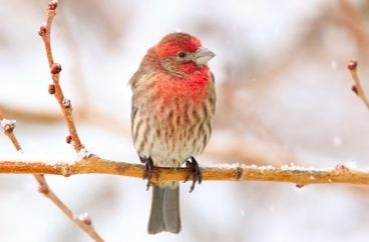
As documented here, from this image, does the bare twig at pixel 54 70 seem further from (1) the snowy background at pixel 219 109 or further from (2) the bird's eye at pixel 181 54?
(1) the snowy background at pixel 219 109

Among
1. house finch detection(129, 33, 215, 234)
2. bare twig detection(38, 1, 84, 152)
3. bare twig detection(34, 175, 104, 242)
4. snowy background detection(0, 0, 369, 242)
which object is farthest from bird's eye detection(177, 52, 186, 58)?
bare twig detection(38, 1, 84, 152)

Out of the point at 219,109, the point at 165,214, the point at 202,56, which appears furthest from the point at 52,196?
the point at 219,109

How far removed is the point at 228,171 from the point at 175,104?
103 cm

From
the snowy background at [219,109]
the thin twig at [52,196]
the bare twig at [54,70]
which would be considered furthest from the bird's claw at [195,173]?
the snowy background at [219,109]

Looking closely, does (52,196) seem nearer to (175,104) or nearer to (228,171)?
(228,171)

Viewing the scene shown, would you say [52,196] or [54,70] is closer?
[54,70]

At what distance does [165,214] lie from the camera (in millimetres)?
5590

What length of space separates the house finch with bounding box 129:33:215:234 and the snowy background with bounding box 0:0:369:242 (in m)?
1.32

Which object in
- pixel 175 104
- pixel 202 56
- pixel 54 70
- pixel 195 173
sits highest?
pixel 202 56

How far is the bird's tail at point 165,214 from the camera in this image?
5562mm

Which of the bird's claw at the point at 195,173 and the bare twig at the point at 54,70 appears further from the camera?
the bird's claw at the point at 195,173

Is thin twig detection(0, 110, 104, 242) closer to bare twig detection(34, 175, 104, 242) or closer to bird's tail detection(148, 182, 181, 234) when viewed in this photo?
bare twig detection(34, 175, 104, 242)

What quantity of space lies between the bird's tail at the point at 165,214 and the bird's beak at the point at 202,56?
964 millimetres

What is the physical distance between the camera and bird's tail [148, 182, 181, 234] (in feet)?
18.2
